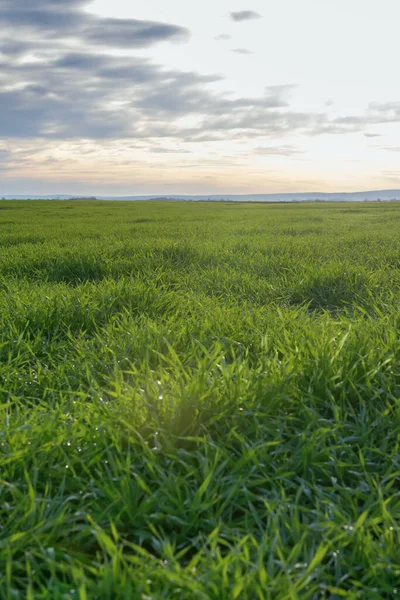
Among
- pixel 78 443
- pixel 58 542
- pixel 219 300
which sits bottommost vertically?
pixel 58 542

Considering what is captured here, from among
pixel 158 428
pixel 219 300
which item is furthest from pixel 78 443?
pixel 219 300

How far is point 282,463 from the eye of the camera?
2213mm

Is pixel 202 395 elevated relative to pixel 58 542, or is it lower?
elevated

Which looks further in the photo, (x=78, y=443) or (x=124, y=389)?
(x=124, y=389)

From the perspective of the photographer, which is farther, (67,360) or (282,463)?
(67,360)

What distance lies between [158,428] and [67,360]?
1.26 meters

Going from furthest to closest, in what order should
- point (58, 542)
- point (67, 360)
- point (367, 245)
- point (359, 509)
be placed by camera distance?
point (367, 245) → point (67, 360) → point (359, 509) → point (58, 542)

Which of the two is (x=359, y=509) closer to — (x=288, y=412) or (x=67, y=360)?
(x=288, y=412)

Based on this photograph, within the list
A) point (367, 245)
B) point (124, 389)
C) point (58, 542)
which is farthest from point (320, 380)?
point (367, 245)

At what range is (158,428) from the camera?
7.46 feet

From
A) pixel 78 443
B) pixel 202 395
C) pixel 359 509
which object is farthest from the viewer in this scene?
pixel 202 395

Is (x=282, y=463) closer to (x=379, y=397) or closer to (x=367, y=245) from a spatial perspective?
(x=379, y=397)

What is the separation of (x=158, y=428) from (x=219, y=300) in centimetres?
293

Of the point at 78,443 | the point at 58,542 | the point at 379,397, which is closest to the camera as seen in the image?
the point at 58,542
